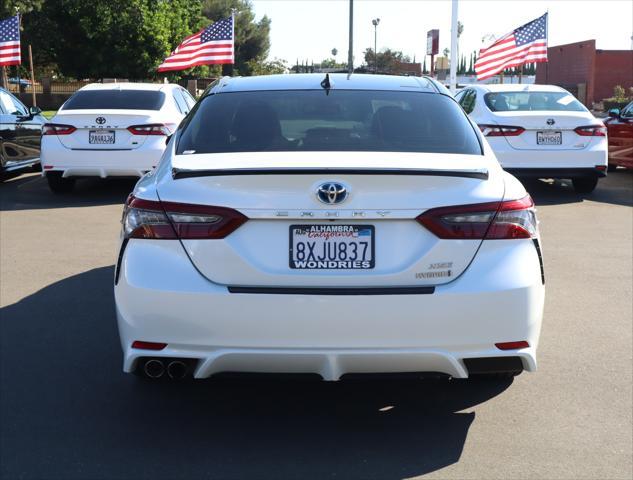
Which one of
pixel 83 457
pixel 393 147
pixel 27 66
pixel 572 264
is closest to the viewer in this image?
pixel 83 457

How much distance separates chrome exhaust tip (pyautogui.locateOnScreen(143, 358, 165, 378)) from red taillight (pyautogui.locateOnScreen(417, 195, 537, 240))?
1318 millimetres

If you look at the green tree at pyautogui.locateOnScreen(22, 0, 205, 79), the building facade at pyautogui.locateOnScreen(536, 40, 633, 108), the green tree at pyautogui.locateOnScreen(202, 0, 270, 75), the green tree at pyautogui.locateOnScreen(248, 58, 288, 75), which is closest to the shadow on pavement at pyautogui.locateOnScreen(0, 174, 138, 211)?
the green tree at pyautogui.locateOnScreen(22, 0, 205, 79)

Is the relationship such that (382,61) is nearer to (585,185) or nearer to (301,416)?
(585,185)

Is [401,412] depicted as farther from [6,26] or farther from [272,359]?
[6,26]

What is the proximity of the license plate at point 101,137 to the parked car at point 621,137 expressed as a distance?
27.5 feet

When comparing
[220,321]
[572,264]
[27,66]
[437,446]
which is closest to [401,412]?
[437,446]

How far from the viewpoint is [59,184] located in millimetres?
12727

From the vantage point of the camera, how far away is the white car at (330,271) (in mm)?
3643

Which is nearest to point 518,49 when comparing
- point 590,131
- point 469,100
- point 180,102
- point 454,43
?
point 454,43

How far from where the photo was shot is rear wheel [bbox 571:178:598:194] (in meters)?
13.2

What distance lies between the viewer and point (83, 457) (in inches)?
153

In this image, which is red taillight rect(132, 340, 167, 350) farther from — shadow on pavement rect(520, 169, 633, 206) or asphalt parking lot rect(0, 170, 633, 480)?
shadow on pavement rect(520, 169, 633, 206)

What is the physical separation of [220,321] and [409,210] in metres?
0.93

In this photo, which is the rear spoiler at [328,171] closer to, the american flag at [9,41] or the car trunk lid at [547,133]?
the car trunk lid at [547,133]
